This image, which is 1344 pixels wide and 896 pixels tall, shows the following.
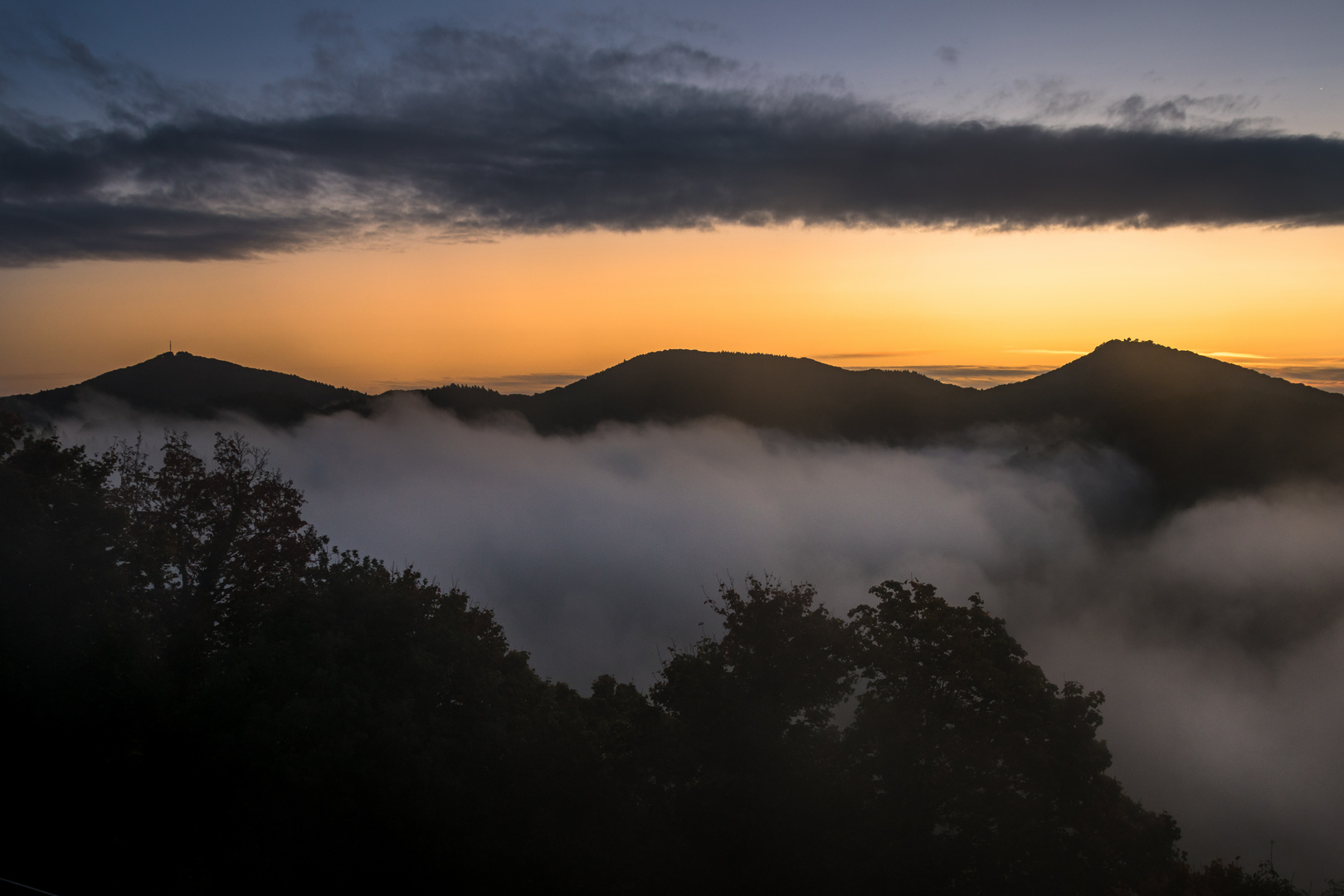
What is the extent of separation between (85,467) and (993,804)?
3202cm

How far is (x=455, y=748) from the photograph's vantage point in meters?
22.9

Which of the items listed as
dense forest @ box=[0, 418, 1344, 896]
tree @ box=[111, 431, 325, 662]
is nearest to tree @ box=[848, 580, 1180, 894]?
dense forest @ box=[0, 418, 1344, 896]

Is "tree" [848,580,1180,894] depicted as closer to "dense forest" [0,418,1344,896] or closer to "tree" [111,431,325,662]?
"dense forest" [0,418,1344,896]

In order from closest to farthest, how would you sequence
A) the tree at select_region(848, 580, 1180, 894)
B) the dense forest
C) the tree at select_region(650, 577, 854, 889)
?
the dense forest, the tree at select_region(650, 577, 854, 889), the tree at select_region(848, 580, 1180, 894)

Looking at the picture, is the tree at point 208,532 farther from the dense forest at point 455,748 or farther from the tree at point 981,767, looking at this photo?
the tree at point 981,767

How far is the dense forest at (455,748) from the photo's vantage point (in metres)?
19.8

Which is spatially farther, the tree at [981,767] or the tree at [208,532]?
the tree at [208,532]

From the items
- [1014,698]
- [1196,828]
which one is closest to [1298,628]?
[1196,828]

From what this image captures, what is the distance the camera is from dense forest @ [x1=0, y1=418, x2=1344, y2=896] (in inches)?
778

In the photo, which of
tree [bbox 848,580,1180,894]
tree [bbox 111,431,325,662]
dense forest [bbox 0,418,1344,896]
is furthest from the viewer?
tree [bbox 111,431,325,662]

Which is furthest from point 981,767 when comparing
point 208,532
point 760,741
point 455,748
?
point 208,532

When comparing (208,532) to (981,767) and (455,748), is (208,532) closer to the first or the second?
(455,748)

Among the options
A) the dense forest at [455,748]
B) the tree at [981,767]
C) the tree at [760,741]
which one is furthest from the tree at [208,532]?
the tree at [981,767]

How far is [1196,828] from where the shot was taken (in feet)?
395
